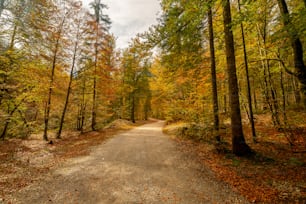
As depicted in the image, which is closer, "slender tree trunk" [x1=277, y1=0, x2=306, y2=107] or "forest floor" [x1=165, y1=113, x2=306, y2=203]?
"forest floor" [x1=165, y1=113, x2=306, y2=203]

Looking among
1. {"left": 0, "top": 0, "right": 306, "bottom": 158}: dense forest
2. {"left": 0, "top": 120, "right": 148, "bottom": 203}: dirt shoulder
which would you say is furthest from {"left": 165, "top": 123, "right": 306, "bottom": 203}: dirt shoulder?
{"left": 0, "top": 120, "right": 148, "bottom": 203}: dirt shoulder

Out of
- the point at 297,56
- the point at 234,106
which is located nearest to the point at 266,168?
the point at 234,106

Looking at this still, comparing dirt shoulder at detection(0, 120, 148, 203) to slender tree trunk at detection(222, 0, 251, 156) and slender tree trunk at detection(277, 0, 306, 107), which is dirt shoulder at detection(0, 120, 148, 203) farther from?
slender tree trunk at detection(277, 0, 306, 107)

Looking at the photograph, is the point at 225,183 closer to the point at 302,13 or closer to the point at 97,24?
the point at 302,13

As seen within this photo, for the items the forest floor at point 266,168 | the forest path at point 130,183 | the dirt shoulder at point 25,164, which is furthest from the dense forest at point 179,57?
the forest path at point 130,183

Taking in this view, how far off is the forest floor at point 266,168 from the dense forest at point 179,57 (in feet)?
1.80

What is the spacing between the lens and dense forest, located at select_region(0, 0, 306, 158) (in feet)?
20.0

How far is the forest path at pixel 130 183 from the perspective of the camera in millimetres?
3590

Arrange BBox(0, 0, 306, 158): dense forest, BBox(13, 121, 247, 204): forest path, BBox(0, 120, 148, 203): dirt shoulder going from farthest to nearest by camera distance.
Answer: BBox(0, 0, 306, 158): dense forest < BBox(0, 120, 148, 203): dirt shoulder < BBox(13, 121, 247, 204): forest path

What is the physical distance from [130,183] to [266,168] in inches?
174

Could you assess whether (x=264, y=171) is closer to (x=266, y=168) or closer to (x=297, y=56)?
(x=266, y=168)

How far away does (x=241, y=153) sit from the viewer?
6078 mm

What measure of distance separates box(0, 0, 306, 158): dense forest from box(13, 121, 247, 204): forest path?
2.61 metres

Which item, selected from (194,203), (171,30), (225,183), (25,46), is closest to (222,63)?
(171,30)
